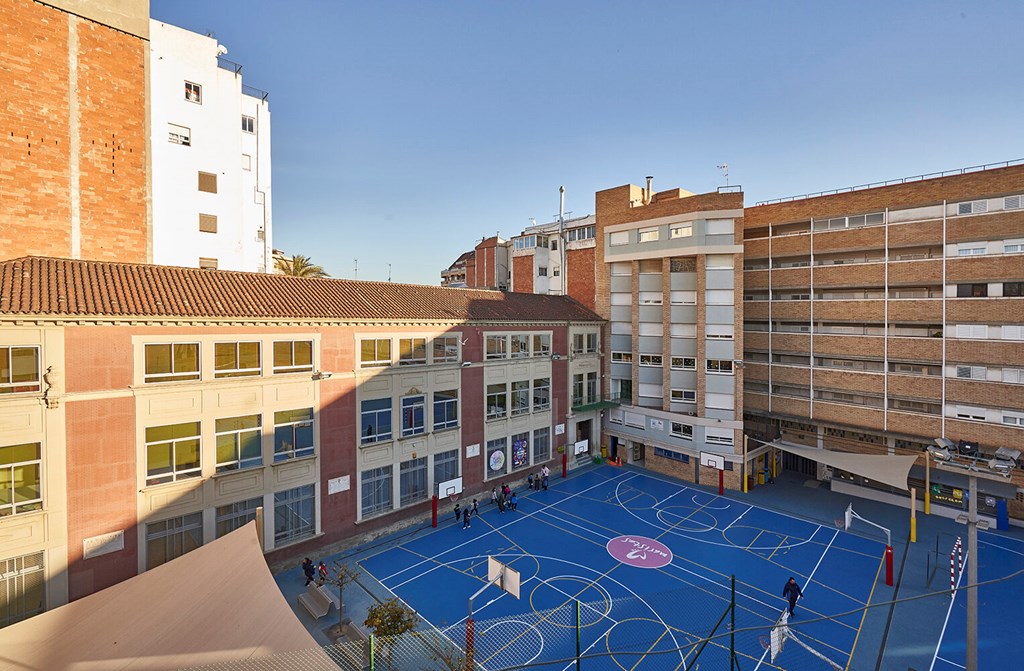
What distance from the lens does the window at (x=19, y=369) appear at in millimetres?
16719

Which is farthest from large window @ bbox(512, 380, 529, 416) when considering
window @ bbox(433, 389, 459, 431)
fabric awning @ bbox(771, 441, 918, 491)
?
fabric awning @ bbox(771, 441, 918, 491)

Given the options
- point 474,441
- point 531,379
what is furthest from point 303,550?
point 531,379

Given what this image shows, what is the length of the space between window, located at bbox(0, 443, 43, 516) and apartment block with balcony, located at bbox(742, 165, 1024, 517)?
38942mm

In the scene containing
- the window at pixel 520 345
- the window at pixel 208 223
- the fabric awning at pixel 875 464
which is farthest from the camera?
the window at pixel 520 345

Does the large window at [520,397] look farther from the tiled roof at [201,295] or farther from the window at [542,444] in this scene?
the tiled roof at [201,295]

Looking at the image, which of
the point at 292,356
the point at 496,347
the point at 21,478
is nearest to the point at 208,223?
the point at 292,356

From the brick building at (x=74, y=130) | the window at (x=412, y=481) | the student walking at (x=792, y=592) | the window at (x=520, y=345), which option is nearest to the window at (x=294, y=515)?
the window at (x=412, y=481)

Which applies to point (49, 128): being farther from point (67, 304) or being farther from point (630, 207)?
point (630, 207)

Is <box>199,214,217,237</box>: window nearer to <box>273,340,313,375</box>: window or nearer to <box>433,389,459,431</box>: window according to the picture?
<box>273,340,313,375</box>: window

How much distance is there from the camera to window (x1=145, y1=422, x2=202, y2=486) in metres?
19.6

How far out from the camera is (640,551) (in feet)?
82.7

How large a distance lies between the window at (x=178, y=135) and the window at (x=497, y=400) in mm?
23088

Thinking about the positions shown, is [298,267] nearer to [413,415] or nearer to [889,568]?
[413,415]

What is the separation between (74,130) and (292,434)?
18054mm
